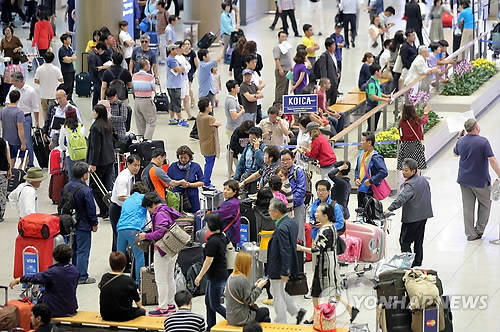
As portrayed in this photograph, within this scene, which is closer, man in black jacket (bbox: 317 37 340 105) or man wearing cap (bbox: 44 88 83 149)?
man wearing cap (bbox: 44 88 83 149)

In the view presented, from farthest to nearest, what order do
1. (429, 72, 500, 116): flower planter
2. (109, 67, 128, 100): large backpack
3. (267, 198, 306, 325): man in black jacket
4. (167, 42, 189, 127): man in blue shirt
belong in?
(429, 72, 500, 116): flower planter < (167, 42, 189, 127): man in blue shirt < (109, 67, 128, 100): large backpack < (267, 198, 306, 325): man in black jacket

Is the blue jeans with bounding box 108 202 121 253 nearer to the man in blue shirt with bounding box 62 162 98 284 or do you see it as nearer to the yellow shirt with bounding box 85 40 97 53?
the man in blue shirt with bounding box 62 162 98 284

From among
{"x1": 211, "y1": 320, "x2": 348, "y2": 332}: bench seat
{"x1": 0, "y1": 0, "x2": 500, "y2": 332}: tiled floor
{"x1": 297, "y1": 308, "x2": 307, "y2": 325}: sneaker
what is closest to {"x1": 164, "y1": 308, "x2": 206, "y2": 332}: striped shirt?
{"x1": 211, "y1": 320, "x2": 348, "y2": 332}: bench seat

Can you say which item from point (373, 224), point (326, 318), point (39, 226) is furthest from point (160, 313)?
point (373, 224)

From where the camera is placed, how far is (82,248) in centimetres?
1395

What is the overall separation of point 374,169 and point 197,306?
129 inches

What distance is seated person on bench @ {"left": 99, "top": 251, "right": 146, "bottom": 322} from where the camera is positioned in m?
11.7

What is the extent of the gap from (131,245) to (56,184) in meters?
3.59

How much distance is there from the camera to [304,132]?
54.3ft

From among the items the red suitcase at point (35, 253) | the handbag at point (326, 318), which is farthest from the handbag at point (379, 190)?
the red suitcase at point (35, 253)

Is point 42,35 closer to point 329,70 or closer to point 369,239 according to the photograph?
point 329,70

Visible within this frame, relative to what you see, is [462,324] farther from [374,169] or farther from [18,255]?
[18,255]

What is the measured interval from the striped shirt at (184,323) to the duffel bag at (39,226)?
2.56 meters

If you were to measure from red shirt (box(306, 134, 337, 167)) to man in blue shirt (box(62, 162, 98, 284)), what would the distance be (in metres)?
3.52
